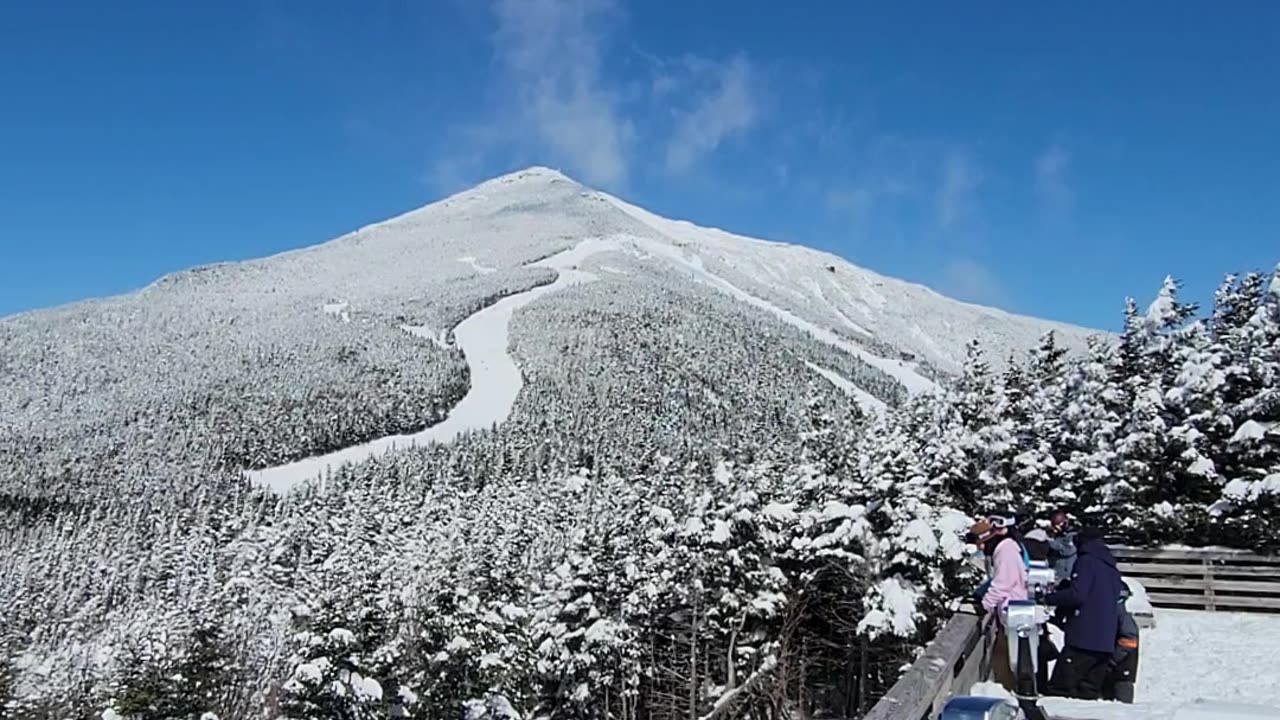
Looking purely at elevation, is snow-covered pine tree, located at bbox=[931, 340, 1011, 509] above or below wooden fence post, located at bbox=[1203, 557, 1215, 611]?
above

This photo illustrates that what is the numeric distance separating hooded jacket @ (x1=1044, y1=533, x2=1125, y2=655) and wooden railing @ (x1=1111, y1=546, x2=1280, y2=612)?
6752 mm

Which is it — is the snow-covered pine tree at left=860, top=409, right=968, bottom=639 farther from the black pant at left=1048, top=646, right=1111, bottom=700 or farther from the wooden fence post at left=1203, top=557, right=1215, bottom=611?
the black pant at left=1048, top=646, right=1111, bottom=700

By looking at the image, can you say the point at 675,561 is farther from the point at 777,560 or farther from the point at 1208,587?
the point at 1208,587

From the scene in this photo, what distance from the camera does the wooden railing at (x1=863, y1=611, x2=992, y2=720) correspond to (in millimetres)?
4141

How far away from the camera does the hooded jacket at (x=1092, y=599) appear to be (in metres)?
6.98

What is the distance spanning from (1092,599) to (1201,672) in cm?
331

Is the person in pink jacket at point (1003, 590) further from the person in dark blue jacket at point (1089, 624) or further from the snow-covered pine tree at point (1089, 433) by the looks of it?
the snow-covered pine tree at point (1089, 433)

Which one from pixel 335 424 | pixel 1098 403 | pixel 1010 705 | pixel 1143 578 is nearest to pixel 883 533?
pixel 1143 578

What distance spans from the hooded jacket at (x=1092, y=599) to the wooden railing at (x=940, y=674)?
0.71m

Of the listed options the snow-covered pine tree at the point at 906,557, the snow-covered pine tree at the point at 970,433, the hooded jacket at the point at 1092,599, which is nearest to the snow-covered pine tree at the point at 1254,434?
the snow-covered pine tree at the point at 970,433

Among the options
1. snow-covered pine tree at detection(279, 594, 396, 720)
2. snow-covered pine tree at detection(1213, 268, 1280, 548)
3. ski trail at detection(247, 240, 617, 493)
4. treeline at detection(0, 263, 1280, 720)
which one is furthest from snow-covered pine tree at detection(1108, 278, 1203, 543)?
ski trail at detection(247, 240, 617, 493)

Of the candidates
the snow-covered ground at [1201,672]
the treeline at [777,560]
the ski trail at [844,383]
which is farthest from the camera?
the ski trail at [844,383]

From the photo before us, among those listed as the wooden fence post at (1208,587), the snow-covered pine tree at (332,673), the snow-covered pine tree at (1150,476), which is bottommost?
the snow-covered pine tree at (332,673)

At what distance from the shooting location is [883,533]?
15375 millimetres
